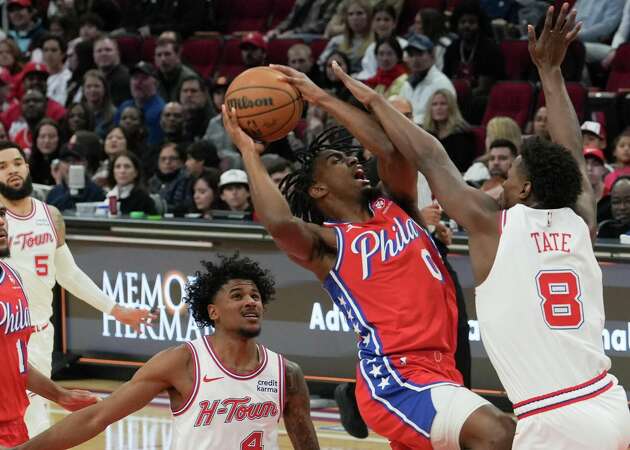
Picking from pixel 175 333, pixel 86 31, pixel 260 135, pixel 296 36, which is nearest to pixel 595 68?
pixel 296 36

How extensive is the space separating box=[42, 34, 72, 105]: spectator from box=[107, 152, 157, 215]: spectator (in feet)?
13.2

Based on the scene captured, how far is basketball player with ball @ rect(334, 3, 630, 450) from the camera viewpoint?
4555 millimetres

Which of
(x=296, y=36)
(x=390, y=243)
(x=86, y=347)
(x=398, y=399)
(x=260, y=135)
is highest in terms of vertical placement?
(x=296, y=36)

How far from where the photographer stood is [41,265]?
728cm

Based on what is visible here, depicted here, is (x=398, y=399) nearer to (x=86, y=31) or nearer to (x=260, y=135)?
(x=260, y=135)

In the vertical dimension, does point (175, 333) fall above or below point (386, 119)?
below

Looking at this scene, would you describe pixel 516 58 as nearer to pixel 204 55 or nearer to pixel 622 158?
pixel 622 158

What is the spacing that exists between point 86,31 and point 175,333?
627 cm

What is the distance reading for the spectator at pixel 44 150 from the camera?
1258cm

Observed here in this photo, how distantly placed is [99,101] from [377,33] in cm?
301

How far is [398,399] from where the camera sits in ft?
16.2

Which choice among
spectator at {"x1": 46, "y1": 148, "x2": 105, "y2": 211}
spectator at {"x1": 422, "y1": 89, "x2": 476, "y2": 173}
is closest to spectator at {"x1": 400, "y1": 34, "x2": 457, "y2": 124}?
spectator at {"x1": 422, "y1": 89, "x2": 476, "y2": 173}

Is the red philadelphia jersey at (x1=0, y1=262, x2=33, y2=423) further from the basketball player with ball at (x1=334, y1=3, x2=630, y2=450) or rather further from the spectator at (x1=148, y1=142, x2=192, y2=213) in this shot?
the spectator at (x1=148, y1=142, x2=192, y2=213)

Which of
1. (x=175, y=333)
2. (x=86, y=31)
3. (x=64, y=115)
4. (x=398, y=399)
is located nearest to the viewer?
(x=398, y=399)
